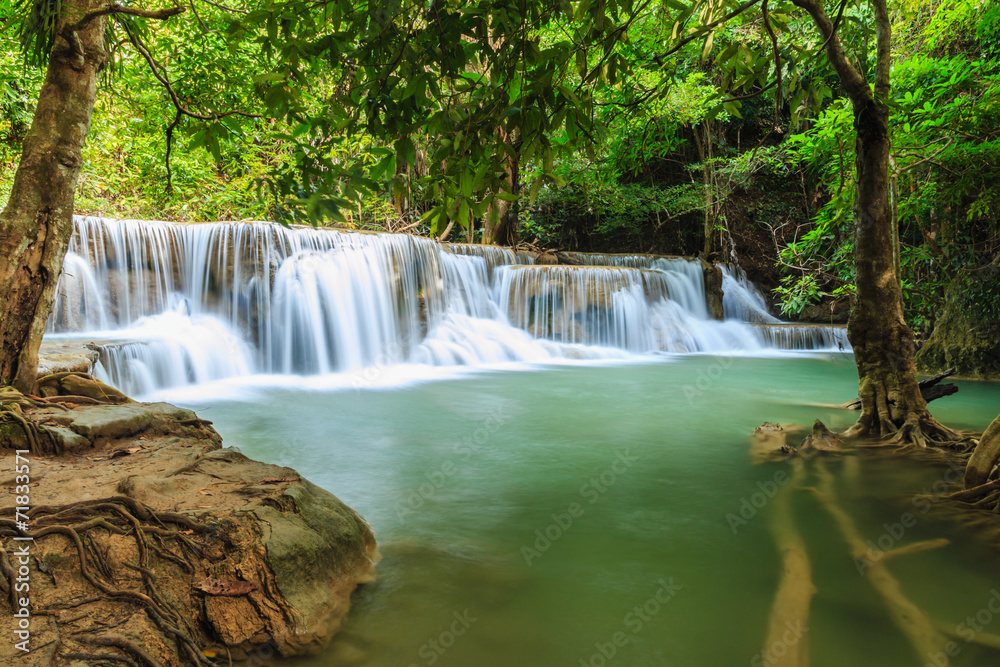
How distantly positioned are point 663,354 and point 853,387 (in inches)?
211

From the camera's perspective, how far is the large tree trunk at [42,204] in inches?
155

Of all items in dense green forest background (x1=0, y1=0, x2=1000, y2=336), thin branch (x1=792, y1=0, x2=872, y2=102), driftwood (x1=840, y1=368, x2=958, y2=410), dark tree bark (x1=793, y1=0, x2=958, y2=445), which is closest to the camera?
dense green forest background (x1=0, y1=0, x2=1000, y2=336)

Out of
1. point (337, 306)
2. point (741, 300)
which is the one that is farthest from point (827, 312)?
point (337, 306)

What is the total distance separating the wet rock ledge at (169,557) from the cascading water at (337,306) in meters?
5.26

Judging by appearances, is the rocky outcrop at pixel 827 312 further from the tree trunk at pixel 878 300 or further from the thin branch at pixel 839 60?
the thin branch at pixel 839 60

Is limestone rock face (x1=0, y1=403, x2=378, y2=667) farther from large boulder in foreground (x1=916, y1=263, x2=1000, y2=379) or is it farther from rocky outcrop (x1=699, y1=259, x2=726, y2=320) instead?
rocky outcrop (x1=699, y1=259, x2=726, y2=320)

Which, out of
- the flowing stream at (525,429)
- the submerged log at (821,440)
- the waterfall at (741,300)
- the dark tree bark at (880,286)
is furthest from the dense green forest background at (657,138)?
the submerged log at (821,440)

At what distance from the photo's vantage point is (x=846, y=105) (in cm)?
670

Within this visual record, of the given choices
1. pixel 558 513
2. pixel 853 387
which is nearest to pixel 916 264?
pixel 853 387

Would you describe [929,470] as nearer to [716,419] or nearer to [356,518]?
[716,419]

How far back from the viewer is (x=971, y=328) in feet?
31.4

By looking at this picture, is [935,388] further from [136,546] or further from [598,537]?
[136,546]

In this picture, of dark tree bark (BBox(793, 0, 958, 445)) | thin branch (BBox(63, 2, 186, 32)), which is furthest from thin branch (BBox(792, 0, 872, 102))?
thin branch (BBox(63, 2, 186, 32))

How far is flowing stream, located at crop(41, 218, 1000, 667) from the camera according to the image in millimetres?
2486
